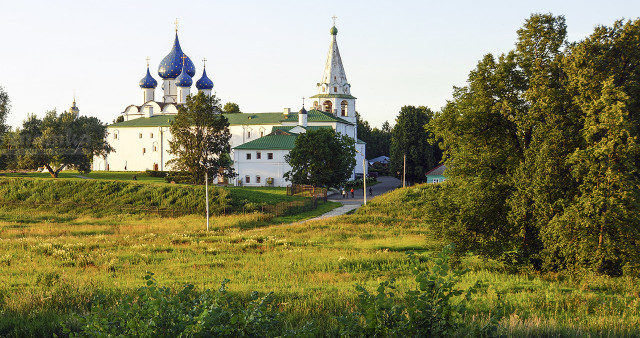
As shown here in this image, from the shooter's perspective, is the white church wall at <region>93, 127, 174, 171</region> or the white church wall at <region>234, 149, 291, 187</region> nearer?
the white church wall at <region>234, 149, 291, 187</region>

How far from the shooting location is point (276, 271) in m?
19.7

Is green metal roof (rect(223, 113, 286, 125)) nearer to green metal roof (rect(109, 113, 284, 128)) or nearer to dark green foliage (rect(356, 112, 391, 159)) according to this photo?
green metal roof (rect(109, 113, 284, 128))

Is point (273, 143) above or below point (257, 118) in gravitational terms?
below

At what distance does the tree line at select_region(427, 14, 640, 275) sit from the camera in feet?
55.6

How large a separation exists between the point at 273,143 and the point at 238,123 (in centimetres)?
1679

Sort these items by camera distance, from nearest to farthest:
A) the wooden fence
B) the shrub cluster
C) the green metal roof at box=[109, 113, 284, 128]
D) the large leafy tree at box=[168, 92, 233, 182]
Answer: the shrub cluster, the wooden fence, the large leafy tree at box=[168, 92, 233, 182], the green metal roof at box=[109, 113, 284, 128]

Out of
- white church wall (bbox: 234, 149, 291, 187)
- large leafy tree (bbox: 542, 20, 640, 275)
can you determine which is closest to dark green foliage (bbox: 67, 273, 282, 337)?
large leafy tree (bbox: 542, 20, 640, 275)

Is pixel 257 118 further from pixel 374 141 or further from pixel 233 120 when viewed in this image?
pixel 374 141

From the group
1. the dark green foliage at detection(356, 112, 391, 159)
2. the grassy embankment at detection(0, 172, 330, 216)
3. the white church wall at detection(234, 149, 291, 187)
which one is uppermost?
the dark green foliage at detection(356, 112, 391, 159)

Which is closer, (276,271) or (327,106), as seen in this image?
(276,271)

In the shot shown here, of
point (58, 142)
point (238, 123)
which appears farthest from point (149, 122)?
point (58, 142)

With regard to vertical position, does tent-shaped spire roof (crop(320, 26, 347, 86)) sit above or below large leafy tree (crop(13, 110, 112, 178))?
above

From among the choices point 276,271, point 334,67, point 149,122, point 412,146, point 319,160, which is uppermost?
point 334,67

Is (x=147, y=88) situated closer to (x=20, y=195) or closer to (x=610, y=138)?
(x=20, y=195)
